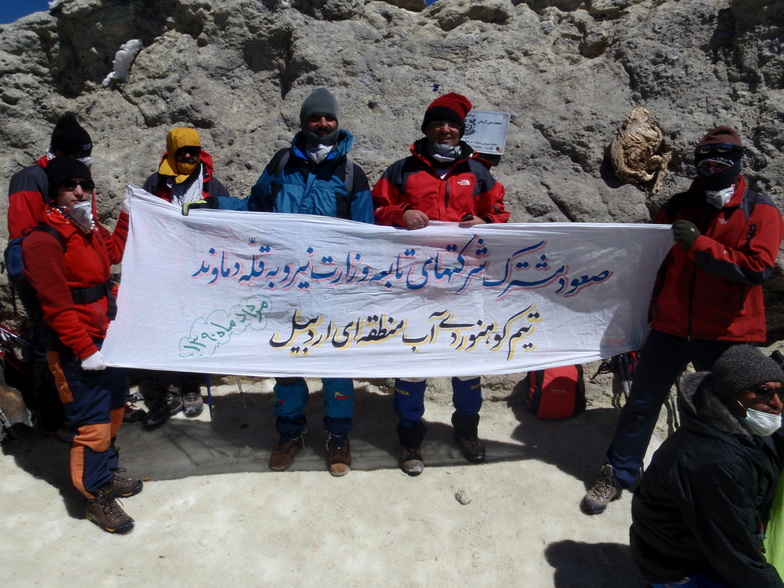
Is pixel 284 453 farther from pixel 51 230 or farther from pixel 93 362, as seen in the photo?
pixel 51 230

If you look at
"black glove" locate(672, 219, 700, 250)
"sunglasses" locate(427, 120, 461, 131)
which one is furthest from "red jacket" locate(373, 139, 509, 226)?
"black glove" locate(672, 219, 700, 250)

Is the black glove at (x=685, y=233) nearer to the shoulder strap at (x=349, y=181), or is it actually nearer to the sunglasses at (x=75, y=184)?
the shoulder strap at (x=349, y=181)

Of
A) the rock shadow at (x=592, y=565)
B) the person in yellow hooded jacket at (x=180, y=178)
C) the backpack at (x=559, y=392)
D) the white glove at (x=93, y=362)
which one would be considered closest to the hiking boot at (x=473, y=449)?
the backpack at (x=559, y=392)

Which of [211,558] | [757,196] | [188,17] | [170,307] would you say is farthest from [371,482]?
[188,17]

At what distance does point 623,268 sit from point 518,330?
799mm

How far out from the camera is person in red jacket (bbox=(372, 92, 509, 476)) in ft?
12.3

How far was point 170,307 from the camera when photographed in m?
3.64

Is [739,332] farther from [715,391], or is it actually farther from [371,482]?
[371,482]

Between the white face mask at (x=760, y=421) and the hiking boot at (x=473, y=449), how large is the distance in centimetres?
204

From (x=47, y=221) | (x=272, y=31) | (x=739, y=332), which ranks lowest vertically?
(x=739, y=332)

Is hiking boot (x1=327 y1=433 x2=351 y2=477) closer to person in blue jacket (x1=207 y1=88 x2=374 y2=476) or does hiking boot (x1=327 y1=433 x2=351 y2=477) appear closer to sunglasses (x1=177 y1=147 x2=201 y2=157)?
person in blue jacket (x1=207 y1=88 x2=374 y2=476)

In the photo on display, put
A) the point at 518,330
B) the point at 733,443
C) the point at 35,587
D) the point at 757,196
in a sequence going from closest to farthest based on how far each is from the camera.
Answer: the point at 733,443 → the point at 35,587 → the point at 757,196 → the point at 518,330

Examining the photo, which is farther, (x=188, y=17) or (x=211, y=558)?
(x=188, y=17)

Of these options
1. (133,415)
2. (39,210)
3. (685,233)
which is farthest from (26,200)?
(685,233)
